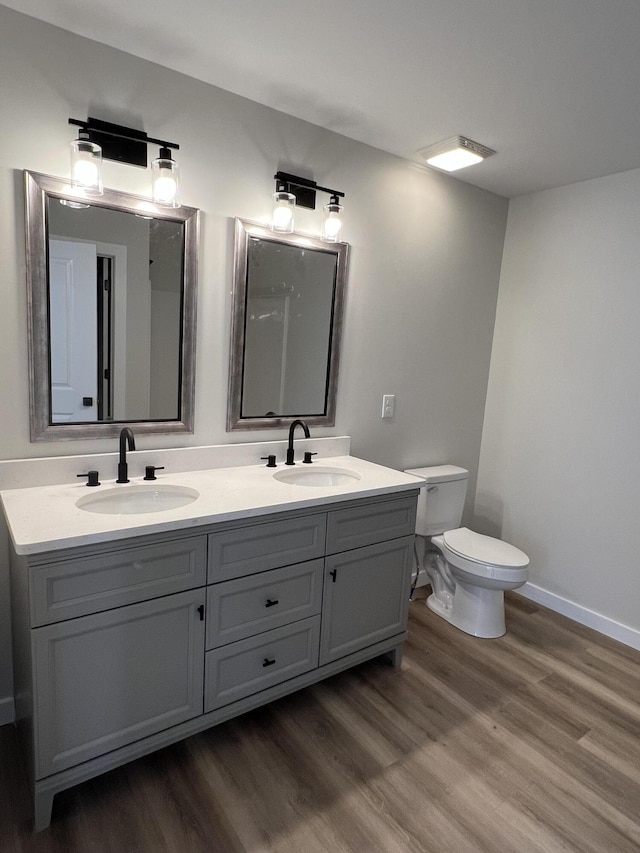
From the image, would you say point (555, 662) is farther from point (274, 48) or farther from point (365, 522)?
point (274, 48)

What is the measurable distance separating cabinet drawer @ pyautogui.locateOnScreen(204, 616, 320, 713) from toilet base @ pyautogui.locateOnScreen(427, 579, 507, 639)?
99cm

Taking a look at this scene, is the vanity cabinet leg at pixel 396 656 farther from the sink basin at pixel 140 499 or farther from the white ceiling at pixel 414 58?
the white ceiling at pixel 414 58

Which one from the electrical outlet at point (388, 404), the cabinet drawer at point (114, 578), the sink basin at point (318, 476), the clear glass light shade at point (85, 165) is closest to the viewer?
the cabinet drawer at point (114, 578)

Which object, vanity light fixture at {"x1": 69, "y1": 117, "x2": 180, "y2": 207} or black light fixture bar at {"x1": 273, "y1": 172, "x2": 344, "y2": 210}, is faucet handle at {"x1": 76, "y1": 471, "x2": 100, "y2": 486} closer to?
vanity light fixture at {"x1": 69, "y1": 117, "x2": 180, "y2": 207}

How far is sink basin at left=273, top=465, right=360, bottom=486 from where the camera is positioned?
2182mm

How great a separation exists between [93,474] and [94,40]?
4.61ft

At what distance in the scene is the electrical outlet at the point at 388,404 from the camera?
264 cm

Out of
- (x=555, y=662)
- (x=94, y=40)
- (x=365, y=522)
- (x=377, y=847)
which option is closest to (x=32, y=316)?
(x=94, y=40)

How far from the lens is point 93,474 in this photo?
5.70ft

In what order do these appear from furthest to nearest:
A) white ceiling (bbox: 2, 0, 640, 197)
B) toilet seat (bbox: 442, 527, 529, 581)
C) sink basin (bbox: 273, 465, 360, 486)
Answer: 1. toilet seat (bbox: 442, 527, 529, 581)
2. sink basin (bbox: 273, 465, 360, 486)
3. white ceiling (bbox: 2, 0, 640, 197)

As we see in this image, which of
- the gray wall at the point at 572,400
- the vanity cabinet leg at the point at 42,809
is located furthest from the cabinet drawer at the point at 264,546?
the gray wall at the point at 572,400

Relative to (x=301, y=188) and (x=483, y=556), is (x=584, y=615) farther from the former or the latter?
(x=301, y=188)

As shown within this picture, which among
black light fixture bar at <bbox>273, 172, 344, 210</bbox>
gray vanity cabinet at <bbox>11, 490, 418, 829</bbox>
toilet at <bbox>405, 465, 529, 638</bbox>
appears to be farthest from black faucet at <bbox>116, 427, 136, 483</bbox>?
toilet at <bbox>405, 465, 529, 638</bbox>

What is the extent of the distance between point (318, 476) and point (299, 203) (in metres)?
1.17
